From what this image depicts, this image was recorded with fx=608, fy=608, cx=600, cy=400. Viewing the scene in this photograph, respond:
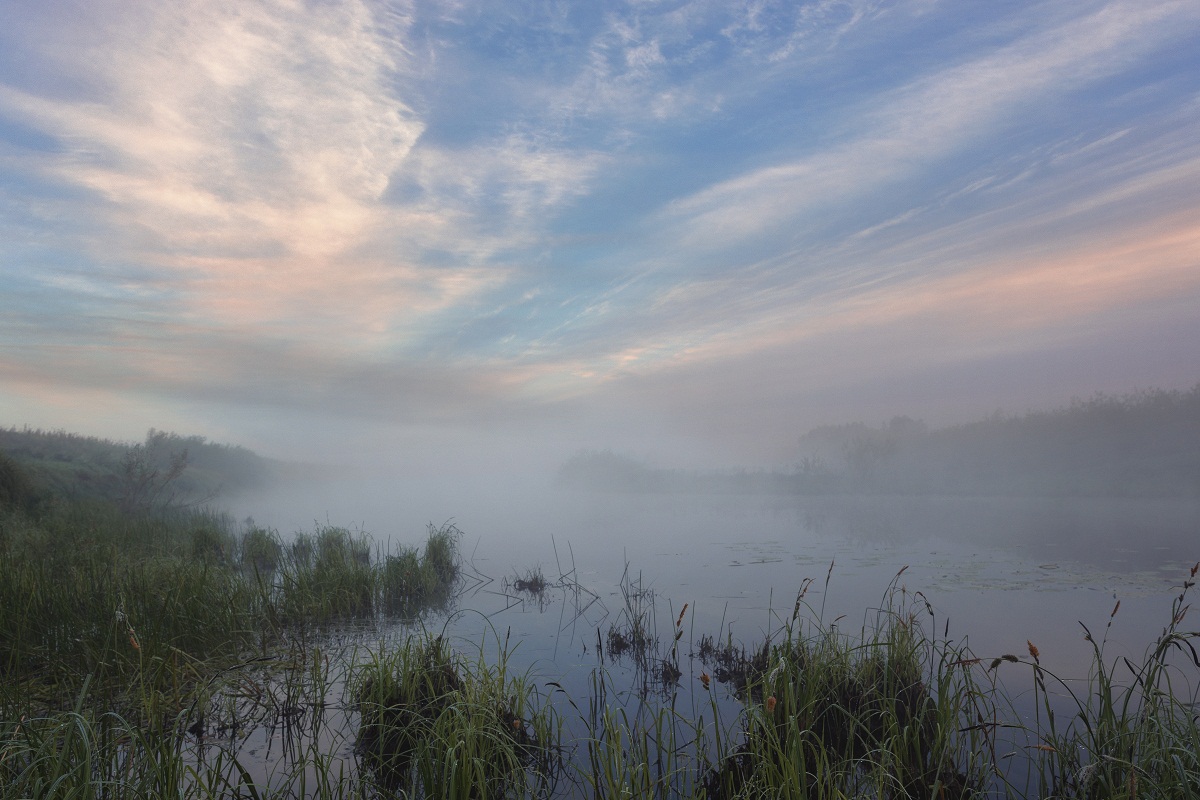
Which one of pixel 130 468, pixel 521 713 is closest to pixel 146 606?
pixel 521 713

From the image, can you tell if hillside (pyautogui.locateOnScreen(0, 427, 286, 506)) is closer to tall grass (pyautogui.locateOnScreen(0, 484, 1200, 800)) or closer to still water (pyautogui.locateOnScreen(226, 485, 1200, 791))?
still water (pyautogui.locateOnScreen(226, 485, 1200, 791))

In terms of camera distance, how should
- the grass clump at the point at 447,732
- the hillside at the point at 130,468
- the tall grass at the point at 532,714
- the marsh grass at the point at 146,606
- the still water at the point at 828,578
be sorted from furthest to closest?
the hillside at the point at 130,468
the still water at the point at 828,578
the marsh grass at the point at 146,606
the grass clump at the point at 447,732
the tall grass at the point at 532,714

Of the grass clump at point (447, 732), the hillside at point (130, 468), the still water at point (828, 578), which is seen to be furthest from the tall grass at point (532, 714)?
the hillside at point (130, 468)

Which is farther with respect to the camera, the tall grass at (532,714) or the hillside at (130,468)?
the hillside at (130,468)

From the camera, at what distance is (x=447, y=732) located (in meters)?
4.07

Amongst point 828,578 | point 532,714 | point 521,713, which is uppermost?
point 828,578

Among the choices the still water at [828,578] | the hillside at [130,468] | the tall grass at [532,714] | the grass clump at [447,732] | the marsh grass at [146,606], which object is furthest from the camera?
the hillside at [130,468]

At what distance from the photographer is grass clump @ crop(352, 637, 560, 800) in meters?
3.55

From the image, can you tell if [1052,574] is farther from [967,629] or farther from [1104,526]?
[1104,526]

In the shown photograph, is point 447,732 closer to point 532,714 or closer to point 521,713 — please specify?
point 521,713

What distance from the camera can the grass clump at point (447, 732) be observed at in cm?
355

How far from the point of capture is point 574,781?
13.4 feet

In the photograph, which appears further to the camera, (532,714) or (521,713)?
(532,714)

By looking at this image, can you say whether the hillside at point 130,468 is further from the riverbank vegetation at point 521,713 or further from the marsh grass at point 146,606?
the riverbank vegetation at point 521,713
